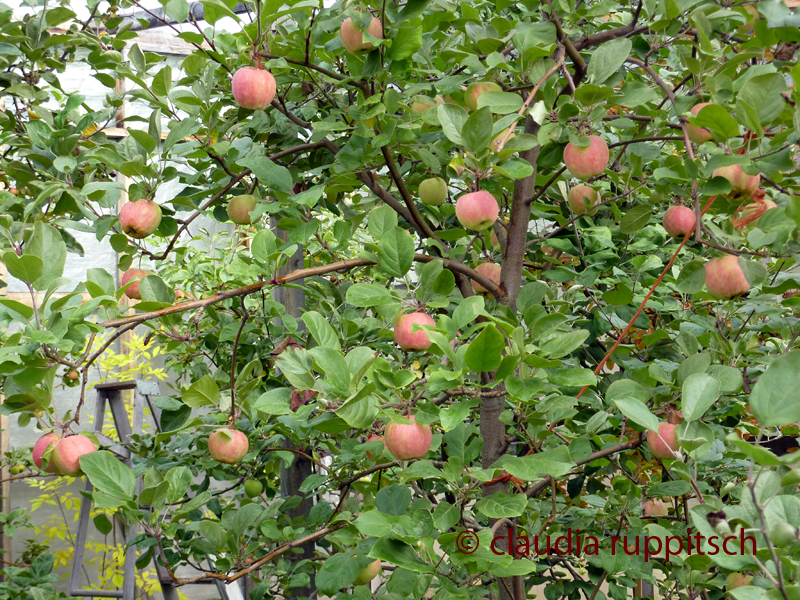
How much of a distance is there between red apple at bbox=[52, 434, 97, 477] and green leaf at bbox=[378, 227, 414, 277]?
1.67ft

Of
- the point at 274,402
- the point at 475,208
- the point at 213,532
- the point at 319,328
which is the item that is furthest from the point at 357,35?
the point at 213,532

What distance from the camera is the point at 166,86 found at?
1021mm

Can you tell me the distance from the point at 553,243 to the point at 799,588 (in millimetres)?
898

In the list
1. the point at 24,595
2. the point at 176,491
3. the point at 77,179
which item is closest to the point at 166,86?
the point at 77,179

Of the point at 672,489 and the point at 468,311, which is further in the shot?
the point at 672,489

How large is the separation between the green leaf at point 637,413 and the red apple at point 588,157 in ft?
1.16

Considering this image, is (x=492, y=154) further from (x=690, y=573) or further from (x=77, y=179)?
(x=77, y=179)

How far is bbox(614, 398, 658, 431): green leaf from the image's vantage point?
553 mm

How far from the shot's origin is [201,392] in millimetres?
856

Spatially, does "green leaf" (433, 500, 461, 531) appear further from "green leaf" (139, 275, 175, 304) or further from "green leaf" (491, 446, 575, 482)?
"green leaf" (139, 275, 175, 304)

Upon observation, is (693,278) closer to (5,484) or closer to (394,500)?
(394,500)

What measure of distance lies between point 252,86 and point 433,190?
13.9 inches

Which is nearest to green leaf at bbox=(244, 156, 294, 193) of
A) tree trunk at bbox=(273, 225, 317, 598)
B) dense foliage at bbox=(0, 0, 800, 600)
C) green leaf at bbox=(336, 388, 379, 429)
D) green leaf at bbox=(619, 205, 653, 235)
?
dense foliage at bbox=(0, 0, 800, 600)

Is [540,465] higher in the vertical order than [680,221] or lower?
lower
